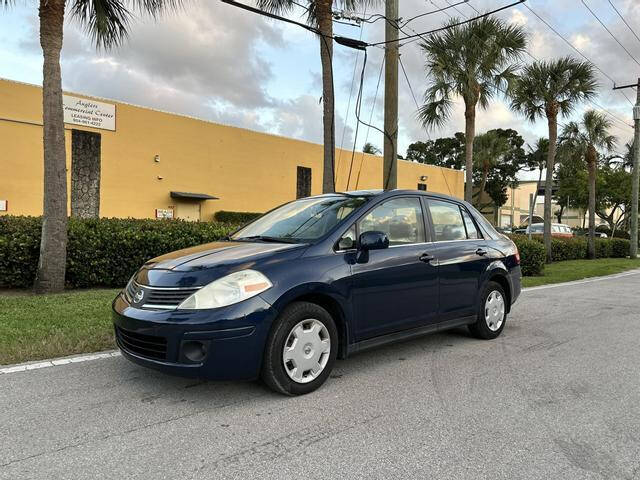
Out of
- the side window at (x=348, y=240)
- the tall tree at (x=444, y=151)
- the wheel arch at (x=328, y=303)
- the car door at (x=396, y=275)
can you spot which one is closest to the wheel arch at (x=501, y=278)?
the car door at (x=396, y=275)

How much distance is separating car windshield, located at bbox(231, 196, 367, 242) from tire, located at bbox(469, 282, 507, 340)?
2.06 meters

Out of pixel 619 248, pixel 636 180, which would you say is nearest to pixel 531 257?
pixel 619 248

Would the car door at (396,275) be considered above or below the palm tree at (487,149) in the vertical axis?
below

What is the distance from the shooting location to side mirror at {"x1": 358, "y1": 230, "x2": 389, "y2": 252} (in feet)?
14.2

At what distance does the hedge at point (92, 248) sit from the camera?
8453mm

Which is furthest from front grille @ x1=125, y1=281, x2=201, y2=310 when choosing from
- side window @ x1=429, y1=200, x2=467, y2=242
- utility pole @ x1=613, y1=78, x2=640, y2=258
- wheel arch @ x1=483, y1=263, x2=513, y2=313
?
utility pole @ x1=613, y1=78, x2=640, y2=258

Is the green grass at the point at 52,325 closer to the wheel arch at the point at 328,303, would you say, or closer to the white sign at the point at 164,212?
the wheel arch at the point at 328,303

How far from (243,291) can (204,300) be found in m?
0.28

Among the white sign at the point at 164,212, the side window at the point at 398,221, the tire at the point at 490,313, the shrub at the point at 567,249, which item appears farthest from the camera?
the shrub at the point at 567,249

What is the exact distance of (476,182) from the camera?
161 feet

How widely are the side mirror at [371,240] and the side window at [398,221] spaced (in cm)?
24

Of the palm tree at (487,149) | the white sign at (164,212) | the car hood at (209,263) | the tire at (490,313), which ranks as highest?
the palm tree at (487,149)

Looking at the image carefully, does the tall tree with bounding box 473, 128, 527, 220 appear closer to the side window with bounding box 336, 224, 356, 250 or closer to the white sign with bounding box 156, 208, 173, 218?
the white sign with bounding box 156, 208, 173, 218

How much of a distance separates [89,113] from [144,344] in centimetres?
1590
